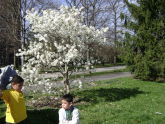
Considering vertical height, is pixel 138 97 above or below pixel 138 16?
below

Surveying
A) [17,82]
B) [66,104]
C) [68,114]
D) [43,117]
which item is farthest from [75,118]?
[43,117]

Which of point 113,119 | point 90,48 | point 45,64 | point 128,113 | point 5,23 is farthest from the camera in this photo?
point 5,23

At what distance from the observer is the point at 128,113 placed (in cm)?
991

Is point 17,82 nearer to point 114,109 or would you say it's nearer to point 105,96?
point 114,109

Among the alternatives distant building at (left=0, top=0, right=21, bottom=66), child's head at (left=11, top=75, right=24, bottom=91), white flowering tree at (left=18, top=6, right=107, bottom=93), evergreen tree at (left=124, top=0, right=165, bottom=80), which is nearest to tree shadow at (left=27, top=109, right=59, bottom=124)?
white flowering tree at (left=18, top=6, right=107, bottom=93)

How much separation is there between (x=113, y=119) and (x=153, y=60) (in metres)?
13.6

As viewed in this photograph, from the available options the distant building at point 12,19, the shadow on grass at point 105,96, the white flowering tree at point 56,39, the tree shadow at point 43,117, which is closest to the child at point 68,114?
the tree shadow at point 43,117

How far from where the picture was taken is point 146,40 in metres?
22.5

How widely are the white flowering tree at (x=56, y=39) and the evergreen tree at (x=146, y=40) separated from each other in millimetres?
10064

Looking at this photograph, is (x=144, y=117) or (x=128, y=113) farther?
(x=128, y=113)

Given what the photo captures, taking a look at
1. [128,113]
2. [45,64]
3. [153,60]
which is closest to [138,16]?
[153,60]

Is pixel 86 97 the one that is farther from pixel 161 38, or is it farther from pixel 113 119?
pixel 161 38

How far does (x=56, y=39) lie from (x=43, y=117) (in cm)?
436

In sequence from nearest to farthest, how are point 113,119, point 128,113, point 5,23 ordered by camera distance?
point 113,119
point 128,113
point 5,23
